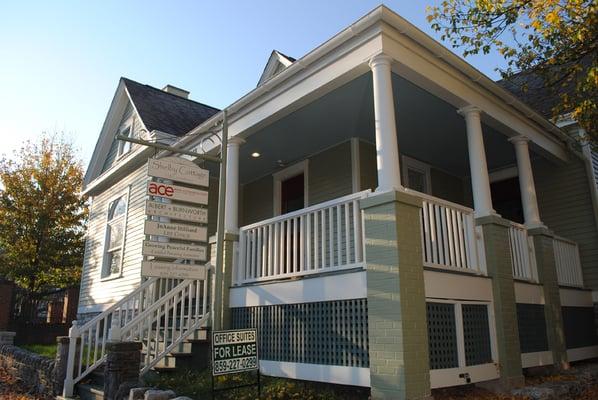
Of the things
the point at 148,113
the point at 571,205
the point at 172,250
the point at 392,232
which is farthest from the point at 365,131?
the point at 148,113

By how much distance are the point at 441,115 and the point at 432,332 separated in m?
4.09

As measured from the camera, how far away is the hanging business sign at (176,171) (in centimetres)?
611

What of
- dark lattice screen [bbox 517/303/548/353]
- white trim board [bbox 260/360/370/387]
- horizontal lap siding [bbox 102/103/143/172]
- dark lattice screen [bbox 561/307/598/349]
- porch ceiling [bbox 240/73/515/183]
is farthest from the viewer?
horizontal lap siding [bbox 102/103/143/172]

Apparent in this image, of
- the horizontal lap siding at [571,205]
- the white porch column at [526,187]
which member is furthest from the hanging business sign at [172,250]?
the horizontal lap siding at [571,205]

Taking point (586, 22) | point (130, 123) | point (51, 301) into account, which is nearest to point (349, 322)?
point (586, 22)

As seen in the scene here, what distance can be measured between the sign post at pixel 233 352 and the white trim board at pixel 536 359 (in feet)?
13.6

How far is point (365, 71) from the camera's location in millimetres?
6289

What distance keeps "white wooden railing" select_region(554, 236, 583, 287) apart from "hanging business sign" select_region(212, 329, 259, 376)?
6097 millimetres

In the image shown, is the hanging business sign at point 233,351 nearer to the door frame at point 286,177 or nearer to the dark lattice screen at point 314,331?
the dark lattice screen at point 314,331

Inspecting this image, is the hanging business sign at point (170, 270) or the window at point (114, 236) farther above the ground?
the window at point (114, 236)

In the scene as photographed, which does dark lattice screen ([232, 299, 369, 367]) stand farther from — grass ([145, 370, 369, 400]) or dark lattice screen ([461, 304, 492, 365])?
dark lattice screen ([461, 304, 492, 365])

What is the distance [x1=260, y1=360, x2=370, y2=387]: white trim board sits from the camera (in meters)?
5.38

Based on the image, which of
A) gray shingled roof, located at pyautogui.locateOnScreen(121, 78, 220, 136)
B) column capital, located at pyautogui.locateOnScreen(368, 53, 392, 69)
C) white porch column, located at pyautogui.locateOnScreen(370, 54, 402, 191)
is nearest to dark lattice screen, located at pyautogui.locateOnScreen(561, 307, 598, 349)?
white porch column, located at pyautogui.locateOnScreen(370, 54, 402, 191)

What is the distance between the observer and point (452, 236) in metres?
6.73
